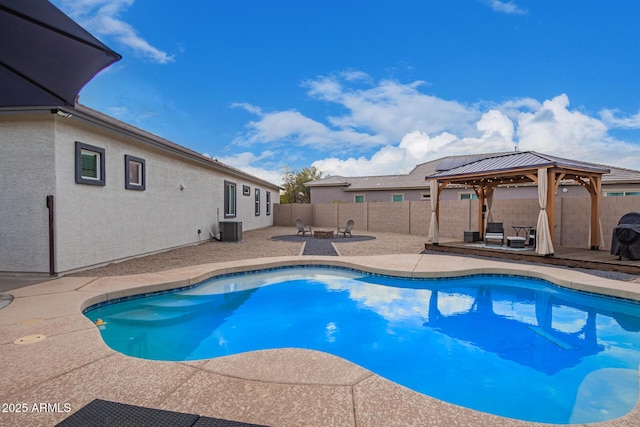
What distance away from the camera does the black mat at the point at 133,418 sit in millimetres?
2033

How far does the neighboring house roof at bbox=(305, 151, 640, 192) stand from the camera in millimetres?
10055

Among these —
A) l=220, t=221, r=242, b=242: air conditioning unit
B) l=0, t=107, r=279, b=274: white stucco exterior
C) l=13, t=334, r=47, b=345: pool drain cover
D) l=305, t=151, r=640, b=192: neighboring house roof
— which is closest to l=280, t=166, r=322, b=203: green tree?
l=305, t=151, r=640, b=192: neighboring house roof

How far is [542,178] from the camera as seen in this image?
888 centimetres

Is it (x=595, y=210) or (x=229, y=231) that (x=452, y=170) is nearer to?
(x=595, y=210)

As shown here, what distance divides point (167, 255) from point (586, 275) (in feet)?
33.5

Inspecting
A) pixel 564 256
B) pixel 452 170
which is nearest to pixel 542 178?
pixel 564 256

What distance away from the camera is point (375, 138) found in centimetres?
2909

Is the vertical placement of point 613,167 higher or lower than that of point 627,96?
lower

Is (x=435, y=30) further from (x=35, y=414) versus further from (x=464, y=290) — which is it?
(x=35, y=414)

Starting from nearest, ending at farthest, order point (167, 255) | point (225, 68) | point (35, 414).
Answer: point (35, 414), point (167, 255), point (225, 68)

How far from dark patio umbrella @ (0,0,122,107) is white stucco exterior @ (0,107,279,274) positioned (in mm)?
3333

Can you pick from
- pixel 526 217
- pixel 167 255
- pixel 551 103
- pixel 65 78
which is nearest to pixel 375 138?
pixel 551 103

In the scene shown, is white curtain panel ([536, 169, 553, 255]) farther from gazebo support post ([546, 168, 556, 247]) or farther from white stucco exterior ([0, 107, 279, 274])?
white stucco exterior ([0, 107, 279, 274])

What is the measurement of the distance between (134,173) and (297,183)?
31.4 metres
